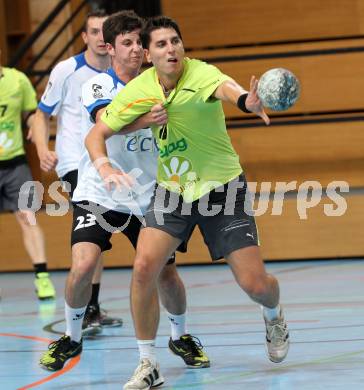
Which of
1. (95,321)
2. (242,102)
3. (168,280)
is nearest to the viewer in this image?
(242,102)

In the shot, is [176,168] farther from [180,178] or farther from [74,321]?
[74,321]

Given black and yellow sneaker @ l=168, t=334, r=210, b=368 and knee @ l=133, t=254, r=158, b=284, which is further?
black and yellow sneaker @ l=168, t=334, r=210, b=368

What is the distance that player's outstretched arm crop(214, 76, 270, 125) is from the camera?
413 cm

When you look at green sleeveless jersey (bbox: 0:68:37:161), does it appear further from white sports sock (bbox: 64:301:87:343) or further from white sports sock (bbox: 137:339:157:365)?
white sports sock (bbox: 137:339:157:365)

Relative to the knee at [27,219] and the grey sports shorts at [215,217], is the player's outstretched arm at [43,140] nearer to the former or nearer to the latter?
the grey sports shorts at [215,217]

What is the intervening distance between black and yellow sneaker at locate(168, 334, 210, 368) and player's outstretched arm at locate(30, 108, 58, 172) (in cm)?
148

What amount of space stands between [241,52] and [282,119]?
0.88 m

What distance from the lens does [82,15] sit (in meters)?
12.5

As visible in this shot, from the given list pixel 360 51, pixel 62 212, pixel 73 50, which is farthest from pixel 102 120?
pixel 73 50

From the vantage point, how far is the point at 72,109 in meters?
6.68

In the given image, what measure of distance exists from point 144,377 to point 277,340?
0.67 m

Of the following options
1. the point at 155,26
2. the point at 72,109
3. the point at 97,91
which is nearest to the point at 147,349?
the point at 97,91

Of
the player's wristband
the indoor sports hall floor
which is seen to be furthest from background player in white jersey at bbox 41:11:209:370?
the player's wristband

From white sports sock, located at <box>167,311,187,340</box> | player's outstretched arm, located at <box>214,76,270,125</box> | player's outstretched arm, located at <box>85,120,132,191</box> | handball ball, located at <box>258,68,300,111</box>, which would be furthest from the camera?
white sports sock, located at <box>167,311,187,340</box>
